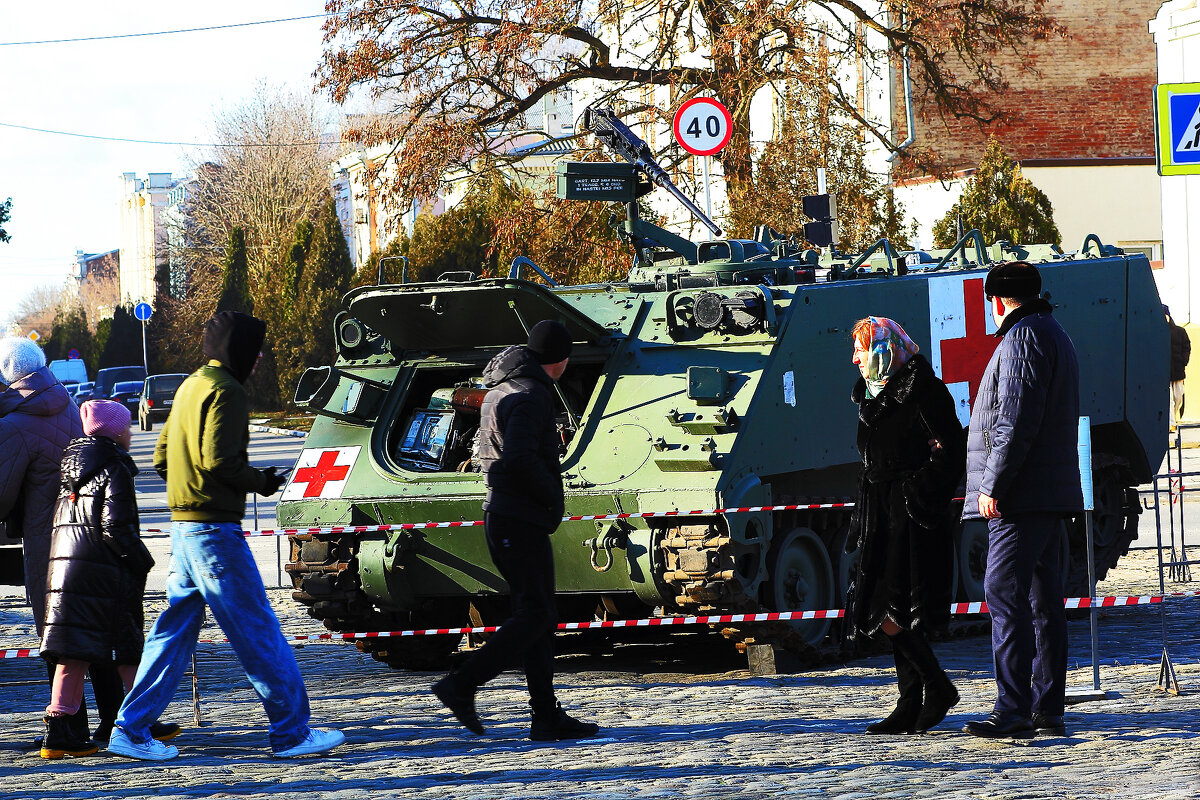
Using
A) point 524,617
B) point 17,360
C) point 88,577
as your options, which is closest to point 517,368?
point 524,617

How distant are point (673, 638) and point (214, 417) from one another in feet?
15.3

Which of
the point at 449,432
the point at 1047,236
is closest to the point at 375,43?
the point at 1047,236

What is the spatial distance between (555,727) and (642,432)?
2321 mm

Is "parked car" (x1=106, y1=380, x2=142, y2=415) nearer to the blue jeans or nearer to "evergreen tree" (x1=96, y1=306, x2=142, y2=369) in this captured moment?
"evergreen tree" (x1=96, y1=306, x2=142, y2=369)

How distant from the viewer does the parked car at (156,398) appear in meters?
43.2

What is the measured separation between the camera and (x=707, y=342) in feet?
31.6

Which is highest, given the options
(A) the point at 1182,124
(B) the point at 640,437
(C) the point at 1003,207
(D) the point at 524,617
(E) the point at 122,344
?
(E) the point at 122,344

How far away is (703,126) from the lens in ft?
50.4

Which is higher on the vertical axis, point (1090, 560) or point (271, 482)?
point (271, 482)

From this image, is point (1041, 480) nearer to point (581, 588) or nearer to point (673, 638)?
point (581, 588)

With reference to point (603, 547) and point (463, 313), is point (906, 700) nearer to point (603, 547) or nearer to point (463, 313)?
point (603, 547)

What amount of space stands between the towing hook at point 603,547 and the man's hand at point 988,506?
8.14 ft

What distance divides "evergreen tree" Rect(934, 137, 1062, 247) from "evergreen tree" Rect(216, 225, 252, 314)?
34.5 meters

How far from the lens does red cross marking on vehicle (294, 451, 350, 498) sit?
32.5 ft
